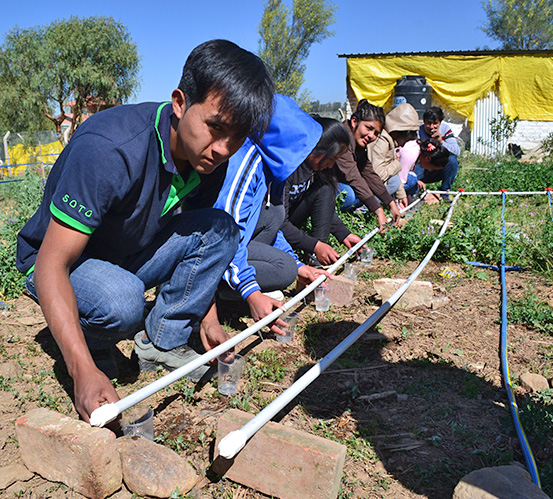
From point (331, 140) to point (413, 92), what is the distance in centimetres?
1210

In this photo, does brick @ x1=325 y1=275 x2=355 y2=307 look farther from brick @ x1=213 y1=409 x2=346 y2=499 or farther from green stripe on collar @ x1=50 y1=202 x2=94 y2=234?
green stripe on collar @ x1=50 y1=202 x2=94 y2=234

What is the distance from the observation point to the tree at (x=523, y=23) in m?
36.0

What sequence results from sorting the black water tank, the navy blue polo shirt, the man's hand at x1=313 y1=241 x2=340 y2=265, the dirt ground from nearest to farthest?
the navy blue polo shirt < the dirt ground < the man's hand at x1=313 y1=241 x2=340 y2=265 < the black water tank

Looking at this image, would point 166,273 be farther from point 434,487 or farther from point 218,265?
point 434,487

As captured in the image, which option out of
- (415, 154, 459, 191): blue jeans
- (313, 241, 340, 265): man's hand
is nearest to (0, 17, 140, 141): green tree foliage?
(415, 154, 459, 191): blue jeans

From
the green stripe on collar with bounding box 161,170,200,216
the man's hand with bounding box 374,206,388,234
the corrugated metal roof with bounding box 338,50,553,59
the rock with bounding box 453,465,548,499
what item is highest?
the corrugated metal roof with bounding box 338,50,553,59

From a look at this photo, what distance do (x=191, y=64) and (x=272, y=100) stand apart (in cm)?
33

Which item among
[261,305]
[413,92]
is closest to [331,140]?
[261,305]

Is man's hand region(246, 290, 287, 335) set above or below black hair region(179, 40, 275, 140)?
below

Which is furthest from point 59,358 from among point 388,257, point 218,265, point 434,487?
point 388,257

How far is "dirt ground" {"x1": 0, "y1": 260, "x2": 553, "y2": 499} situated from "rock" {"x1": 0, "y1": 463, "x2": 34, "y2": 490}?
0.10ft

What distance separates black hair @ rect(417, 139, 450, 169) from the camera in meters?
7.48

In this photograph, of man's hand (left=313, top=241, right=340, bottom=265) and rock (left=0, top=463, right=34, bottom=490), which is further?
man's hand (left=313, top=241, right=340, bottom=265)

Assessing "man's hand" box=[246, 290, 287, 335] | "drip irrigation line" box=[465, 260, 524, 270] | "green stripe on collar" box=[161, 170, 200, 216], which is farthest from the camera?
"drip irrigation line" box=[465, 260, 524, 270]
